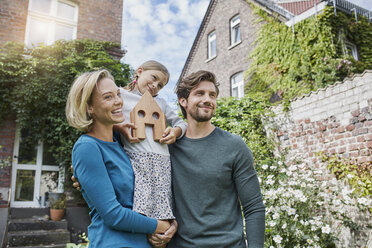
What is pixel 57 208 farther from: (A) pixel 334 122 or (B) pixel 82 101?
(A) pixel 334 122

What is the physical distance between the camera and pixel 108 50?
7.93 meters

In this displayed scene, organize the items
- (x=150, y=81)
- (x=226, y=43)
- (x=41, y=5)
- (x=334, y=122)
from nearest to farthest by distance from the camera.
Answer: (x=150, y=81) < (x=334, y=122) < (x=41, y=5) < (x=226, y=43)

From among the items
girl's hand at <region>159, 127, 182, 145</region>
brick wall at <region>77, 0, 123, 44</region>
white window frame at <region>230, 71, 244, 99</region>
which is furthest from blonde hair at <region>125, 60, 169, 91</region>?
white window frame at <region>230, 71, 244, 99</region>

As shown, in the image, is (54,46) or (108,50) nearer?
(54,46)

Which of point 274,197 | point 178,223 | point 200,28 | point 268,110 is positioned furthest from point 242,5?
point 178,223

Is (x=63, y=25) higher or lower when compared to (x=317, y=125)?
higher

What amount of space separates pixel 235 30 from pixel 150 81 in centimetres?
1250

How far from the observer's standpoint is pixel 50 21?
771 cm

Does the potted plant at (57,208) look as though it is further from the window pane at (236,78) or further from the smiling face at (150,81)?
the window pane at (236,78)

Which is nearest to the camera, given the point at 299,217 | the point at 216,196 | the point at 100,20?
the point at 216,196

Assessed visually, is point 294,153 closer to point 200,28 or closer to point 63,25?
point 63,25

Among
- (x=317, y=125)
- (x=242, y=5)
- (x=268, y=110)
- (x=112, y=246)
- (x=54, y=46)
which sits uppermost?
(x=242, y=5)

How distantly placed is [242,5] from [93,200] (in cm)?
1322

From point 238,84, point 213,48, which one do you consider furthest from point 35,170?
point 213,48
